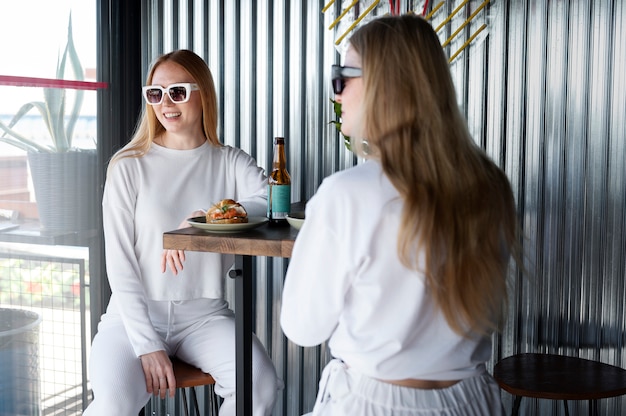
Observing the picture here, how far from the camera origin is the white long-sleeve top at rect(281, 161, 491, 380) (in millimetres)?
1447

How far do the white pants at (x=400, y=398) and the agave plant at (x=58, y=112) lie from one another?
1822mm

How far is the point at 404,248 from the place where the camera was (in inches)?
56.3

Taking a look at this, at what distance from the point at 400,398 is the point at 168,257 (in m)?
1.01

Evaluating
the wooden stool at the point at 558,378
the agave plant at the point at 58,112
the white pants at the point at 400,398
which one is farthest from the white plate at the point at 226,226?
the agave plant at the point at 58,112

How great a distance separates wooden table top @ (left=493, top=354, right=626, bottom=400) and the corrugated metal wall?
0.46 metres

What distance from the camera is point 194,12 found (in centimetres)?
371

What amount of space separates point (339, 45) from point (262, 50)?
1.24ft

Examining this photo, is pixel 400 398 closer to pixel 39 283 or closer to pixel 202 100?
pixel 202 100

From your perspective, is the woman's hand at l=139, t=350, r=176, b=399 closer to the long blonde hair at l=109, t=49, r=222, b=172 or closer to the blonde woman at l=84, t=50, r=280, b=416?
the blonde woman at l=84, t=50, r=280, b=416

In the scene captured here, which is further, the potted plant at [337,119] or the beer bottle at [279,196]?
the potted plant at [337,119]

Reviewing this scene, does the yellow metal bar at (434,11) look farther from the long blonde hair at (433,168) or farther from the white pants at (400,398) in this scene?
the white pants at (400,398)

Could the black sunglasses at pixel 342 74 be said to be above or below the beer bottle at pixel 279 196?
above

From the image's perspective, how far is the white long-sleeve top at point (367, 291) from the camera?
1.45 metres

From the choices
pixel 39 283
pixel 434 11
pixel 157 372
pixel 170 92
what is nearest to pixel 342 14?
pixel 434 11
